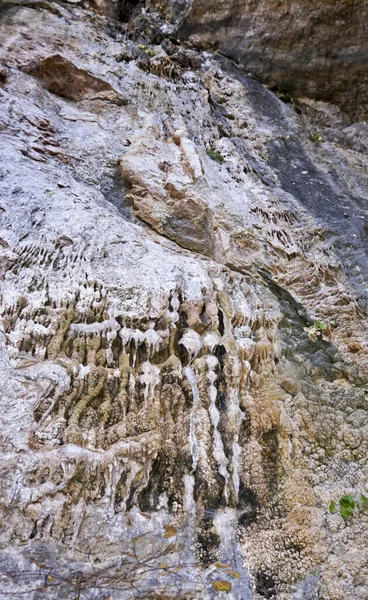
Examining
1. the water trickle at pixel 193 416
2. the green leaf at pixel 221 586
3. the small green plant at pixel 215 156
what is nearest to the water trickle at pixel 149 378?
the water trickle at pixel 193 416

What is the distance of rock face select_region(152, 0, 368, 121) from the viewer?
24.5ft

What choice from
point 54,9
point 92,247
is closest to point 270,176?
point 92,247

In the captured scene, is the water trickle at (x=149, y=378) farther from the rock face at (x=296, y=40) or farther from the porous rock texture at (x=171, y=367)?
the rock face at (x=296, y=40)

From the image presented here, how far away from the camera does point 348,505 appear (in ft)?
8.20

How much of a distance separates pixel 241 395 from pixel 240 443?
359 mm

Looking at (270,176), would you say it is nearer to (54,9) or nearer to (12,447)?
(12,447)

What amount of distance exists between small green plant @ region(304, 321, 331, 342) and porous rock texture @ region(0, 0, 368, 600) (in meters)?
0.02

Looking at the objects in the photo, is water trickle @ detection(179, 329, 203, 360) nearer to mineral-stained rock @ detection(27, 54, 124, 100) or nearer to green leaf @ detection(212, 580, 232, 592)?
green leaf @ detection(212, 580, 232, 592)

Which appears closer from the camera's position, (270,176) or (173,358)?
(173,358)

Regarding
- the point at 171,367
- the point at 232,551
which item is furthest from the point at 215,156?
the point at 232,551

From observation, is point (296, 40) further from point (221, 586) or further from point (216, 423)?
point (221, 586)

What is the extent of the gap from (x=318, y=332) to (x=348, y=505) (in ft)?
4.84

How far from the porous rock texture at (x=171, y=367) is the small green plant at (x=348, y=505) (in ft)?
0.13

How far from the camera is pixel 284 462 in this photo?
2.73m
